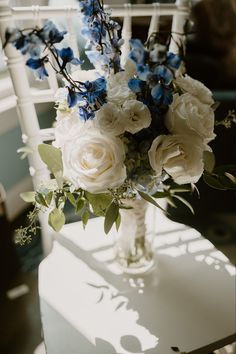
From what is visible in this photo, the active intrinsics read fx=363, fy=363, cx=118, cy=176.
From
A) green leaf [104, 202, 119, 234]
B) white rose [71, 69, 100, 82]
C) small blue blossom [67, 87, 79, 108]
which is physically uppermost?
small blue blossom [67, 87, 79, 108]

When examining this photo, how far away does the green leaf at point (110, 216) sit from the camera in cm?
64

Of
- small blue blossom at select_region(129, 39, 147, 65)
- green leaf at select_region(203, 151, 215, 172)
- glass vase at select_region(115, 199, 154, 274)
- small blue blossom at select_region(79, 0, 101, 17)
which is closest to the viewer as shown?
small blue blossom at select_region(129, 39, 147, 65)

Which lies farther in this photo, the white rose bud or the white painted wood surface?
the white painted wood surface

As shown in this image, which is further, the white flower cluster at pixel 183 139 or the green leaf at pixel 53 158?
the green leaf at pixel 53 158

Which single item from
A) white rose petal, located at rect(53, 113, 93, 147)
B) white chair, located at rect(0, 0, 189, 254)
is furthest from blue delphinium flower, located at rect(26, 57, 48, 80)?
white chair, located at rect(0, 0, 189, 254)

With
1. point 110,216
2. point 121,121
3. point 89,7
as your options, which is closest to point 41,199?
point 110,216

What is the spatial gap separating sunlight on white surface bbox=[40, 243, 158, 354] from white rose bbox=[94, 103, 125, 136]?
0.40 metres

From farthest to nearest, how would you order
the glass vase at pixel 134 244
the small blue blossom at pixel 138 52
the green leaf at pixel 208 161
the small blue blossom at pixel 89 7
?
1. the glass vase at pixel 134 244
2. the green leaf at pixel 208 161
3. the small blue blossom at pixel 89 7
4. the small blue blossom at pixel 138 52

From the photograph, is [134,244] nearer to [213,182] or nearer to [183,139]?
[213,182]

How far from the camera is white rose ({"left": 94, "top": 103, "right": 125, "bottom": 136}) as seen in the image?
1.74ft

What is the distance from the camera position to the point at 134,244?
0.82m

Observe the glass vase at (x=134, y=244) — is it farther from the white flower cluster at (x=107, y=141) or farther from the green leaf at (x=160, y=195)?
the white flower cluster at (x=107, y=141)

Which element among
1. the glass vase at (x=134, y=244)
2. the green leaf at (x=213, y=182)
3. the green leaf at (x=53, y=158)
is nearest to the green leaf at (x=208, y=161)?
the green leaf at (x=213, y=182)

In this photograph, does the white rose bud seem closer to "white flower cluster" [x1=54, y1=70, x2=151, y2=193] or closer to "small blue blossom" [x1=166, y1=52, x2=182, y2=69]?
"white flower cluster" [x1=54, y1=70, x2=151, y2=193]
